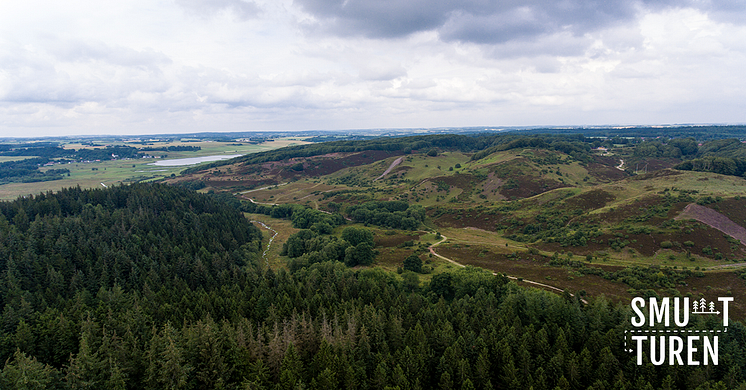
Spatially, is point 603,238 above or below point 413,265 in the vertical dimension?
above

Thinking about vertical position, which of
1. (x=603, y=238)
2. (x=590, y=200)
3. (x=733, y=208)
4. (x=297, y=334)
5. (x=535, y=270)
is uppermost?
(x=733, y=208)

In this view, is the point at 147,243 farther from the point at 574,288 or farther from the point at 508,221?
the point at 508,221

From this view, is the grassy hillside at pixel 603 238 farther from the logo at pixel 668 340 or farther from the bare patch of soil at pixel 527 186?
the logo at pixel 668 340

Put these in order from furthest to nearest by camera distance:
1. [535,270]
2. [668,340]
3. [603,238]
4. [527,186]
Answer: [527,186] < [603,238] < [535,270] < [668,340]

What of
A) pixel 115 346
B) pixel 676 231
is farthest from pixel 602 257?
pixel 115 346

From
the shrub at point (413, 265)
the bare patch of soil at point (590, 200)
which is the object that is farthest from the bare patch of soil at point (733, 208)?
the shrub at point (413, 265)

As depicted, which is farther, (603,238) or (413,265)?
(603,238)

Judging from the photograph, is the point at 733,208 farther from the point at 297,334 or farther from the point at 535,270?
the point at 297,334

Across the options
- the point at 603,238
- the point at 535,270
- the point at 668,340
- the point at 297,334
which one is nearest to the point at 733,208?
the point at 603,238

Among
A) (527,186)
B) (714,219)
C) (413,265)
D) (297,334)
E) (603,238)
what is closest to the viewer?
(297,334)
